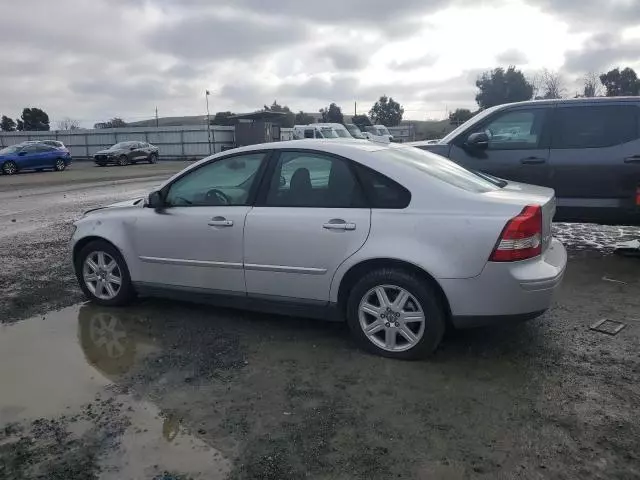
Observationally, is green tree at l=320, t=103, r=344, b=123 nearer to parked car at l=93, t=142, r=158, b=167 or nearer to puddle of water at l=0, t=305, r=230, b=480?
parked car at l=93, t=142, r=158, b=167

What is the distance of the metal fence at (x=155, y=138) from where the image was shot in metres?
40.9

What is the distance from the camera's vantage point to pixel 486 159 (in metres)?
7.23

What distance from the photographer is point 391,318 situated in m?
4.07

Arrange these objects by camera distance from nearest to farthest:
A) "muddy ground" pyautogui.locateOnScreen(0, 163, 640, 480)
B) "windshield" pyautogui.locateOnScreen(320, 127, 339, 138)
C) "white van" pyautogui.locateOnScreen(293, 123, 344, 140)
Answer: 1. "muddy ground" pyautogui.locateOnScreen(0, 163, 640, 480)
2. "white van" pyautogui.locateOnScreen(293, 123, 344, 140)
3. "windshield" pyautogui.locateOnScreen(320, 127, 339, 138)

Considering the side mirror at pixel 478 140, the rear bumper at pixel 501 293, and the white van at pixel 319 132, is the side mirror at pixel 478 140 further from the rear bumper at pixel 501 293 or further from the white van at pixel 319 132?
the white van at pixel 319 132

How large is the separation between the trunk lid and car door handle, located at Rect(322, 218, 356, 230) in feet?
3.20

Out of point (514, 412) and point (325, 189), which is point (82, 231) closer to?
point (325, 189)

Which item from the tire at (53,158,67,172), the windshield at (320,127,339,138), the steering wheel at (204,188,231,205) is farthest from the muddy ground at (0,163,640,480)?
the tire at (53,158,67,172)

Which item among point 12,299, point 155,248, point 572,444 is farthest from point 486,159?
point 12,299

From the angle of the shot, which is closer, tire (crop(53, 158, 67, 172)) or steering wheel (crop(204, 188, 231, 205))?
steering wheel (crop(204, 188, 231, 205))

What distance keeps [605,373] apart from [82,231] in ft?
15.0

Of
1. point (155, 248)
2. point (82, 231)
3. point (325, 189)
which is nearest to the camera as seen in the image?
point (325, 189)

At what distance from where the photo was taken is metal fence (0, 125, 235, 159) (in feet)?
134

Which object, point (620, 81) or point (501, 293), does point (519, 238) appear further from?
point (620, 81)
